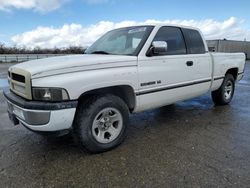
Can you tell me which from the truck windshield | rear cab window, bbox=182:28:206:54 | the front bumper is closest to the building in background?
rear cab window, bbox=182:28:206:54

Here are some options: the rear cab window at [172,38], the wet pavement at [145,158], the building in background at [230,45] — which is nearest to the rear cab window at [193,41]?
the rear cab window at [172,38]

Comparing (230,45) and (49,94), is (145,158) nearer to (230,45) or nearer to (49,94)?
(49,94)

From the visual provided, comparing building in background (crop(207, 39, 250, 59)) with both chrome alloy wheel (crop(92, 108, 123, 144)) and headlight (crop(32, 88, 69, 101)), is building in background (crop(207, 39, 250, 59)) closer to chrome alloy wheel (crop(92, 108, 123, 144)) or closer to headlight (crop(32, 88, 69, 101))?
chrome alloy wheel (crop(92, 108, 123, 144))

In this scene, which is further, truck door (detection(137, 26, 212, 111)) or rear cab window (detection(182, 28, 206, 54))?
rear cab window (detection(182, 28, 206, 54))

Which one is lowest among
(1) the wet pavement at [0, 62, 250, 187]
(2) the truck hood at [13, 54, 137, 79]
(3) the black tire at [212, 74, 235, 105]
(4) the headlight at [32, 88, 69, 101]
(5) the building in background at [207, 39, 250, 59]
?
(1) the wet pavement at [0, 62, 250, 187]

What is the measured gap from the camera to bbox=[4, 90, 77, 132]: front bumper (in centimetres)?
288

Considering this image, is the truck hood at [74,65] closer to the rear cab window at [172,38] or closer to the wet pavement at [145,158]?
the rear cab window at [172,38]

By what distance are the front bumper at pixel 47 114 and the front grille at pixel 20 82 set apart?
0.41ft

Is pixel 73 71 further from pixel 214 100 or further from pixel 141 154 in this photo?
pixel 214 100

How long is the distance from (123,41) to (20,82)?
1.96 meters

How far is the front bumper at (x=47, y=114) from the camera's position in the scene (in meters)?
2.88

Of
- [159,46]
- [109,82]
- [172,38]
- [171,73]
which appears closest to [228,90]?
[172,38]

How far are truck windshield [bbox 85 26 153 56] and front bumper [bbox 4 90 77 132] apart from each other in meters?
1.44

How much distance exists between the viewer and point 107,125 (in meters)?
3.56
